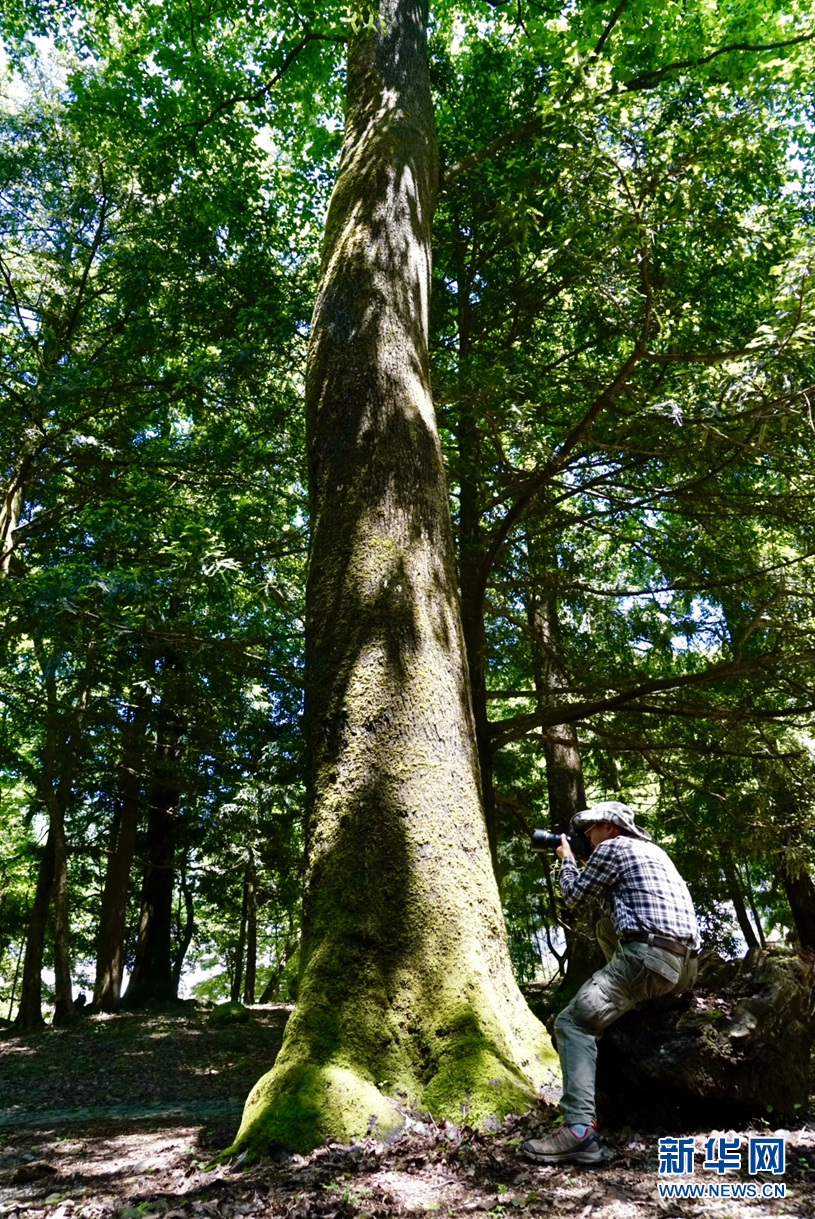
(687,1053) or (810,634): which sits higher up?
(810,634)

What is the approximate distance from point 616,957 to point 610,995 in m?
0.15

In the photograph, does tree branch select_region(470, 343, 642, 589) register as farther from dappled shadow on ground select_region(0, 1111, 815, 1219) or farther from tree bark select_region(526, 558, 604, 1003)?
dappled shadow on ground select_region(0, 1111, 815, 1219)

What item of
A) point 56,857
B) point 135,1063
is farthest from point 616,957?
point 56,857

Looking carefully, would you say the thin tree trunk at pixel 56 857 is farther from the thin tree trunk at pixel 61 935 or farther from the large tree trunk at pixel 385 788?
the large tree trunk at pixel 385 788

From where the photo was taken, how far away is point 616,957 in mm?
3039

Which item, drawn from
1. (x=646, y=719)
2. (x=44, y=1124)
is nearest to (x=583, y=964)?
(x=646, y=719)

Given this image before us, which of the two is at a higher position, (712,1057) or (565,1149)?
(712,1057)

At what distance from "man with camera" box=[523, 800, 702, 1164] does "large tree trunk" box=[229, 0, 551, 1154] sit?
270mm

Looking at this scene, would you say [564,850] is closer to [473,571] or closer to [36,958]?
[473,571]

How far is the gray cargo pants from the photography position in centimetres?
286

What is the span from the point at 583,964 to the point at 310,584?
7.80 meters

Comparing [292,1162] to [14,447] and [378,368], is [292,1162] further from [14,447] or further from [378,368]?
[14,447]

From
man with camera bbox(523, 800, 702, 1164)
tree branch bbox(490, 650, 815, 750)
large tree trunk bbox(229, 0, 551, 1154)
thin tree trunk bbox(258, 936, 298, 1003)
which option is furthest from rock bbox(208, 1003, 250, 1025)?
man with camera bbox(523, 800, 702, 1164)

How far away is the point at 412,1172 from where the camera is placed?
251 cm
